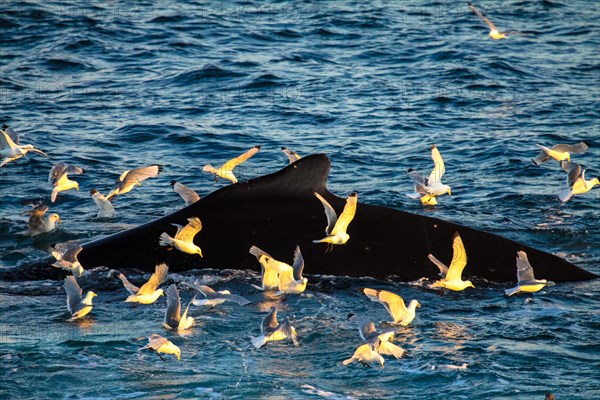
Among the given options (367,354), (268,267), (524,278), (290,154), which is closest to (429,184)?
(290,154)

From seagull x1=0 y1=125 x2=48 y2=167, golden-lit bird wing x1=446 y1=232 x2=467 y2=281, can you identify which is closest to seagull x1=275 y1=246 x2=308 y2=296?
golden-lit bird wing x1=446 y1=232 x2=467 y2=281

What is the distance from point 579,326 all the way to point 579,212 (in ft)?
13.8

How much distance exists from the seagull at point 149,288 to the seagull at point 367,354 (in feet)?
5.25

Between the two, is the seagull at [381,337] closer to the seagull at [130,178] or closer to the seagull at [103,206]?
the seagull at [130,178]

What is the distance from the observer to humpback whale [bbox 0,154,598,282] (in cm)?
820

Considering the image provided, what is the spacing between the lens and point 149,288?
311 inches

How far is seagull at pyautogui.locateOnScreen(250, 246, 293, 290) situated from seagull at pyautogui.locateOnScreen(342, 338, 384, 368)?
3.17 feet

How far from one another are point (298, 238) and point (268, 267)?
45cm

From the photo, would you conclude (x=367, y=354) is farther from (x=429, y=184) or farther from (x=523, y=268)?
(x=429, y=184)

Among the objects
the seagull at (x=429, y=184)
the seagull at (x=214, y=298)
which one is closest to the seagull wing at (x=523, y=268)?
the seagull at (x=214, y=298)

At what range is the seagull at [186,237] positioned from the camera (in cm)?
788

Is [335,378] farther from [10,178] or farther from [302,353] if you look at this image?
[10,178]

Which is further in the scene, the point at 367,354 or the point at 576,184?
the point at 576,184

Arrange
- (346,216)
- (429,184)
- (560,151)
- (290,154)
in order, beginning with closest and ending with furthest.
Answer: (346,216) → (290,154) → (429,184) → (560,151)
